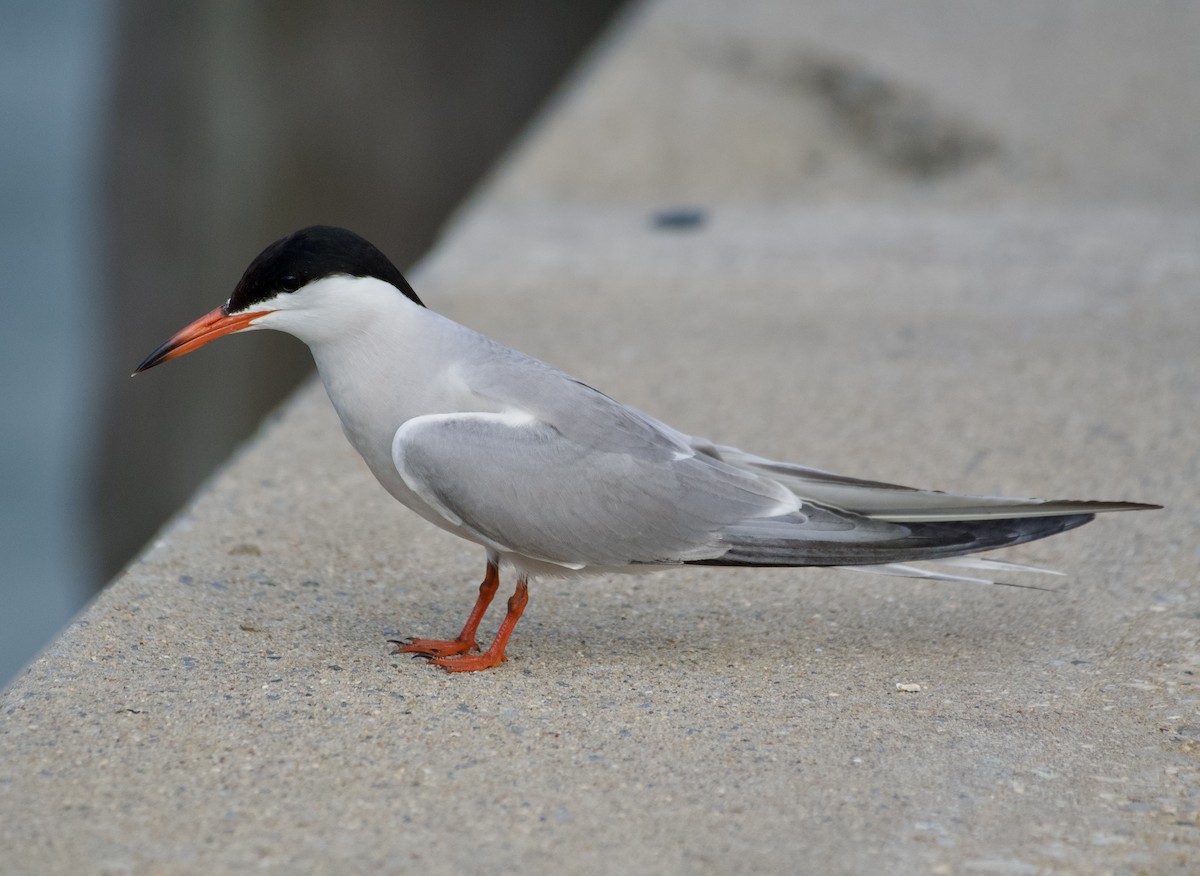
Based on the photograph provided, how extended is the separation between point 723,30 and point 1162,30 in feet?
8.13

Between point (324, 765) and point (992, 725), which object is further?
point (992, 725)

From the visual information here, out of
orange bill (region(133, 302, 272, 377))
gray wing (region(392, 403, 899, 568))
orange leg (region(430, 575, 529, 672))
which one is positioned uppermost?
orange bill (region(133, 302, 272, 377))

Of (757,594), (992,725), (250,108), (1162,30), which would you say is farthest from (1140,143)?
(250,108)

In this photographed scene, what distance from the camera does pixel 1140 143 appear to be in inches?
273

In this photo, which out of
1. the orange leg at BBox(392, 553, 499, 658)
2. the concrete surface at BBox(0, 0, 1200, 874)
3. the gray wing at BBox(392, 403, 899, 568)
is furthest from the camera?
the orange leg at BBox(392, 553, 499, 658)

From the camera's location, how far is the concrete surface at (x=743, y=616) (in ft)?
7.58

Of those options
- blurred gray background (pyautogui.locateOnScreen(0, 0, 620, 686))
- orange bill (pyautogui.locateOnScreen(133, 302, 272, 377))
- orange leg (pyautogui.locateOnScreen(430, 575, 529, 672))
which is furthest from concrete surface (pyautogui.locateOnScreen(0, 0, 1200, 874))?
blurred gray background (pyautogui.locateOnScreen(0, 0, 620, 686))

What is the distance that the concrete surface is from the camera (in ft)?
7.58

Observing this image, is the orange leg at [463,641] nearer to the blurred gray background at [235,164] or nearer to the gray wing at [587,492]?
the gray wing at [587,492]

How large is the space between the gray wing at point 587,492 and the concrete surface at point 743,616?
276mm

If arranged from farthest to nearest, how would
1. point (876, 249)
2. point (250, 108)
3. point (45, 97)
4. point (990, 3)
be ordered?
point (45, 97) → point (250, 108) → point (990, 3) → point (876, 249)

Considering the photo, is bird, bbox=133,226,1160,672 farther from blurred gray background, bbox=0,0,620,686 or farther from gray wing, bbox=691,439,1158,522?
blurred gray background, bbox=0,0,620,686

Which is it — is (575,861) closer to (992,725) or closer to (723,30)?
(992,725)

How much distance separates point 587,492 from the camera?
2.93 meters
